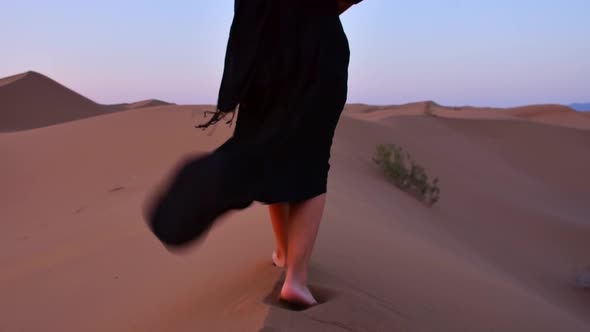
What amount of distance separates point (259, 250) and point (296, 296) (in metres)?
0.98

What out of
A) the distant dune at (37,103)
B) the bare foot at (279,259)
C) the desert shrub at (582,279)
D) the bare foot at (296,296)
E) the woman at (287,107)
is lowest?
the distant dune at (37,103)

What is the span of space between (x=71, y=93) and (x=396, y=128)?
23.5m

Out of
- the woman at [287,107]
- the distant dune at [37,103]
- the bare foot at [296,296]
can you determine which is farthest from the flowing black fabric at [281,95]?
the distant dune at [37,103]

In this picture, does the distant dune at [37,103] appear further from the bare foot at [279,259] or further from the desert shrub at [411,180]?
the bare foot at [279,259]

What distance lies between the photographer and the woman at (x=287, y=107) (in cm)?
217

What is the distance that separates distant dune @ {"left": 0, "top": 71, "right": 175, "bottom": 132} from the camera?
91.6 feet

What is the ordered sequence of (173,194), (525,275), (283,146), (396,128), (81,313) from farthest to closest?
(396,128)
(525,275)
(81,313)
(283,146)
(173,194)

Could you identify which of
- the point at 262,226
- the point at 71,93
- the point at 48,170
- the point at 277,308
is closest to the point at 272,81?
the point at 277,308

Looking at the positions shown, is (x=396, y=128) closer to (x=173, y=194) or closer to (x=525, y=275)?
(x=525, y=275)

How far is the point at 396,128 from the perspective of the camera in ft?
53.5

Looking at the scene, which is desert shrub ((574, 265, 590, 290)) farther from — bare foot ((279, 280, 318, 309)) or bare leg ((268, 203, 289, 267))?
bare foot ((279, 280, 318, 309))

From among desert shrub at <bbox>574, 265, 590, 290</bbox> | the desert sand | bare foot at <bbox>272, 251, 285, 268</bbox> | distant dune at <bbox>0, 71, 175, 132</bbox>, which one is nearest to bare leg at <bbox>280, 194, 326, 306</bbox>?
the desert sand

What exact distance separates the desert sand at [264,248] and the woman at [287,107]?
8.6 inches

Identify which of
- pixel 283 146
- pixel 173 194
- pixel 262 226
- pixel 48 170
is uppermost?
pixel 283 146
